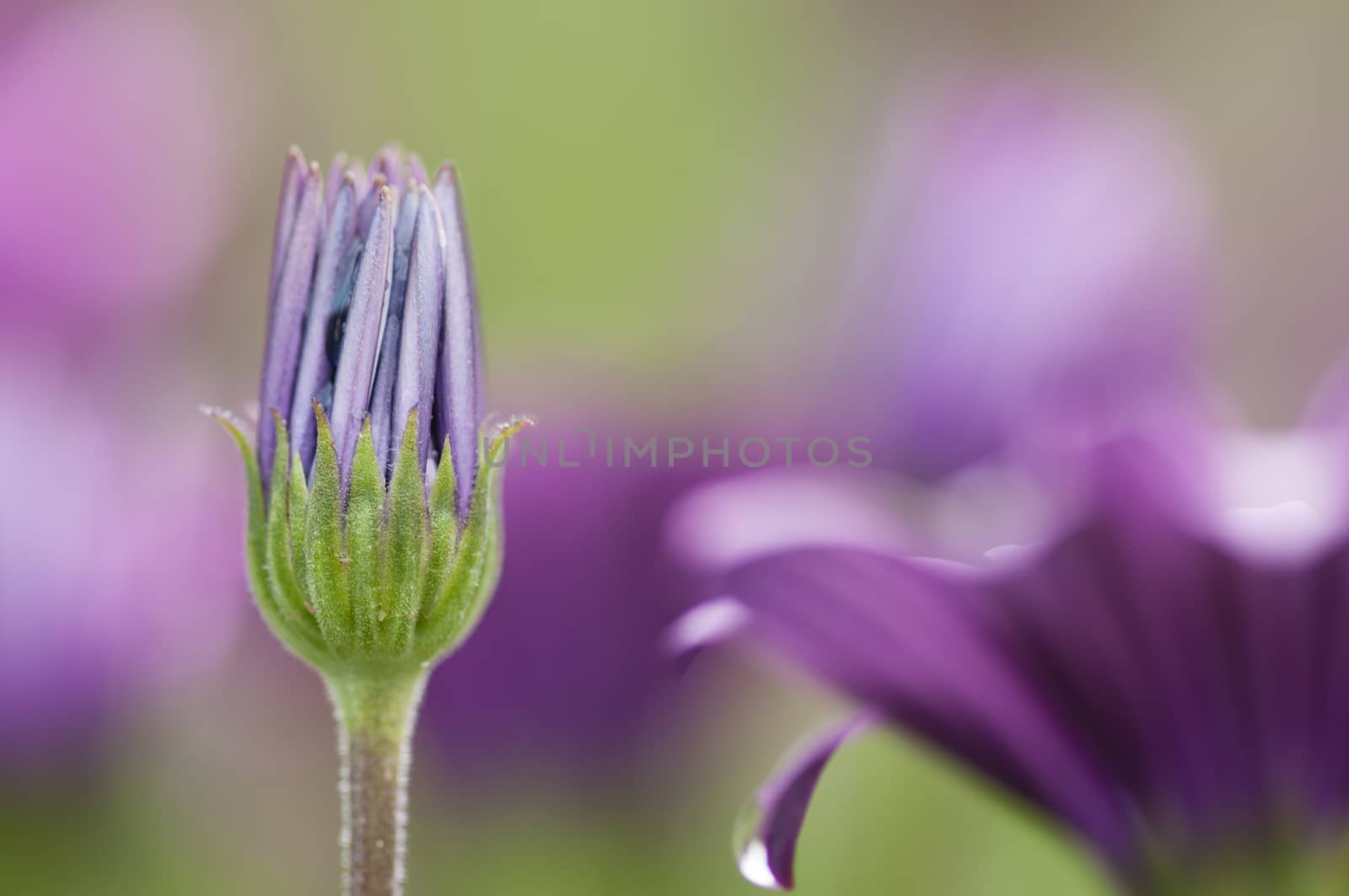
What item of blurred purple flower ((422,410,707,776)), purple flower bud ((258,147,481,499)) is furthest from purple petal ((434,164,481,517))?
blurred purple flower ((422,410,707,776))

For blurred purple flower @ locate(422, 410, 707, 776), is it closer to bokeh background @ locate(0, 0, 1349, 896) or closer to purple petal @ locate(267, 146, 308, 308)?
bokeh background @ locate(0, 0, 1349, 896)

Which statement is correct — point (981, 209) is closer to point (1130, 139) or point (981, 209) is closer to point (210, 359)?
point (1130, 139)

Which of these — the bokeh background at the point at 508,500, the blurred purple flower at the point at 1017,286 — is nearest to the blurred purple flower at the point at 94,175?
the bokeh background at the point at 508,500

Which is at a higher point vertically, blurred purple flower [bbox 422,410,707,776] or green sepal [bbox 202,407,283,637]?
green sepal [bbox 202,407,283,637]

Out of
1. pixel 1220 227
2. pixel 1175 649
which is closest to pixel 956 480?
pixel 1175 649

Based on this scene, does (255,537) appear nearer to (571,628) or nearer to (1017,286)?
(571,628)

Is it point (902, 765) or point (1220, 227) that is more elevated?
point (1220, 227)
